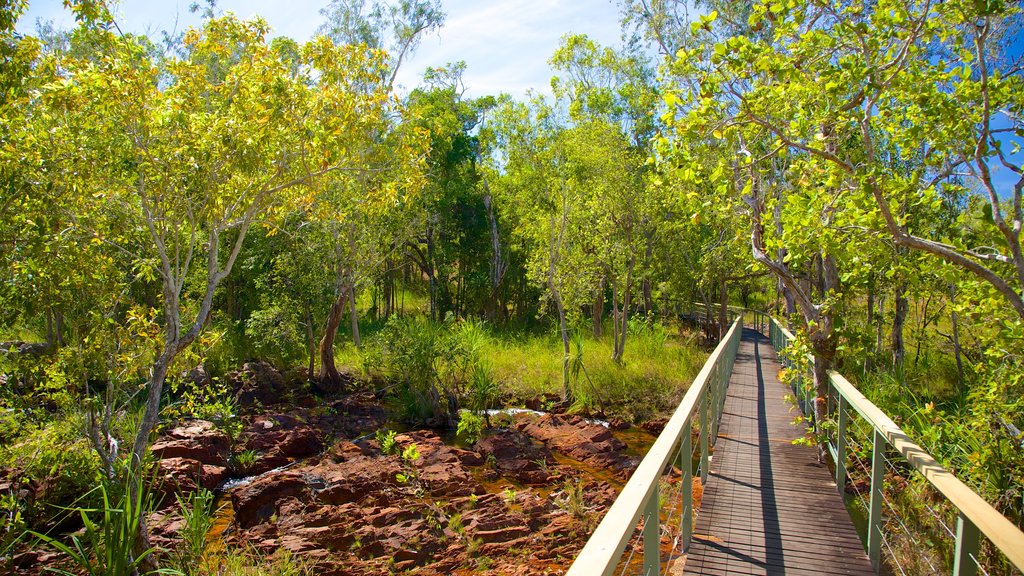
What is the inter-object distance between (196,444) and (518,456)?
18.8 ft

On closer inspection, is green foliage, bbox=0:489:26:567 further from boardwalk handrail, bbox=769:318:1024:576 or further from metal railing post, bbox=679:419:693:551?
boardwalk handrail, bbox=769:318:1024:576

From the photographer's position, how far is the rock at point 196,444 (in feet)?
37.0

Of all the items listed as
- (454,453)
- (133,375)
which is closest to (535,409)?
(454,453)

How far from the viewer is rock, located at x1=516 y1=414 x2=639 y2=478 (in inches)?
479

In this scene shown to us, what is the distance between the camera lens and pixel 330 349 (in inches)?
708

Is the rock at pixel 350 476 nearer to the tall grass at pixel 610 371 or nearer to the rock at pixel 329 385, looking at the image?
the tall grass at pixel 610 371

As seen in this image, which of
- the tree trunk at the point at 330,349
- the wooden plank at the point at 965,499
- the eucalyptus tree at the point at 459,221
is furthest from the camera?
the eucalyptus tree at the point at 459,221

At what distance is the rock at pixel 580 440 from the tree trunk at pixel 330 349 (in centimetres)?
584

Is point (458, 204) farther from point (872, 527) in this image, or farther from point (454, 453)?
point (872, 527)

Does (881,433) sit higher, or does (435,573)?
(881,433)

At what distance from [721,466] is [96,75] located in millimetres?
7362

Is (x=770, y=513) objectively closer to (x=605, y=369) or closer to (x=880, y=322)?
(x=605, y=369)

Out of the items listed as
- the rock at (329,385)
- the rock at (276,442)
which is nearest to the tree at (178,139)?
the rock at (276,442)

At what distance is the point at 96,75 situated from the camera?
630 centimetres
